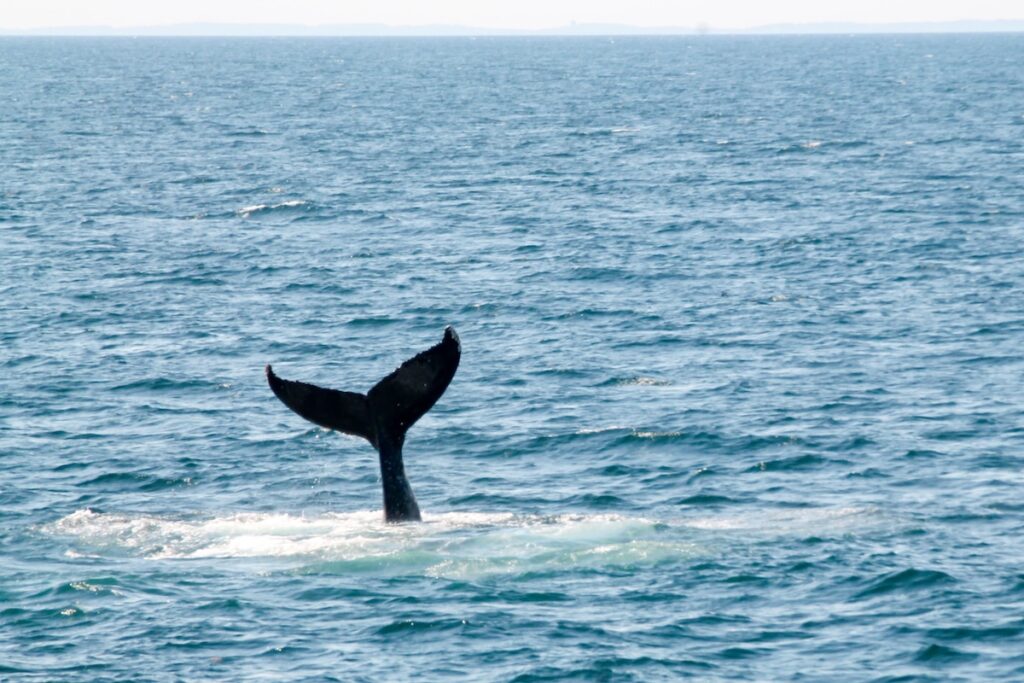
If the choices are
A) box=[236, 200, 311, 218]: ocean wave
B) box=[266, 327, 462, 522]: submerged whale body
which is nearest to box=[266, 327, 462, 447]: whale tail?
box=[266, 327, 462, 522]: submerged whale body

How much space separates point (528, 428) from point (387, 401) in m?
10.6

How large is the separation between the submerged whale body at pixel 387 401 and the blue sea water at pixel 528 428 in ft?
5.88

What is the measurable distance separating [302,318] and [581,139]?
6148cm

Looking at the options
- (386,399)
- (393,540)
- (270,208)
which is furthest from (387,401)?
(270,208)

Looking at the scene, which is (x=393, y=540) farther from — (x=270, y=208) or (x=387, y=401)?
(x=270, y=208)

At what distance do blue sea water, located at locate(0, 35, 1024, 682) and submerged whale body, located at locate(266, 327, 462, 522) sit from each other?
1.79 meters

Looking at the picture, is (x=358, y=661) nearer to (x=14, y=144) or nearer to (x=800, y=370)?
(x=800, y=370)

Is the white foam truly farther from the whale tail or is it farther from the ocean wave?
the ocean wave

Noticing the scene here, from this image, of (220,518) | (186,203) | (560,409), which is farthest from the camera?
(186,203)

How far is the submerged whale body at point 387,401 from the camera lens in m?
26.2

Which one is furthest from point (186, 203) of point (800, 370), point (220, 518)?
point (220, 518)

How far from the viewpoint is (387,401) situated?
1065 inches

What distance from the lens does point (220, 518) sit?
99.9 feet

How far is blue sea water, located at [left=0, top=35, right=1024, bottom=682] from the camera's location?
963 inches
